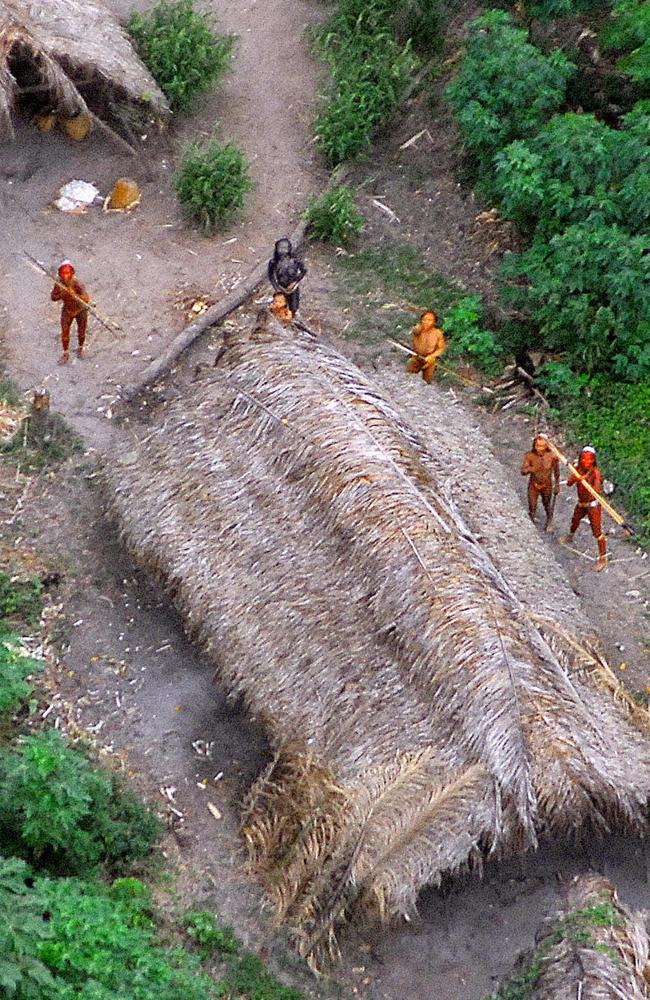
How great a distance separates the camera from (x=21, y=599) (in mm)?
9000

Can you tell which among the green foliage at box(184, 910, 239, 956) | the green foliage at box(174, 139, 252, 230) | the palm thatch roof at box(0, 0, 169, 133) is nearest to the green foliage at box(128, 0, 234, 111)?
the palm thatch roof at box(0, 0, 169, 133)

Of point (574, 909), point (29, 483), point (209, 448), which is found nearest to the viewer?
point (574, 909)

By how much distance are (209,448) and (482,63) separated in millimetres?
5401

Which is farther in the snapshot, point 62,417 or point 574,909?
point 62,417

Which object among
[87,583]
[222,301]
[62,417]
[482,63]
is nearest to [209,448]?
[87,583]

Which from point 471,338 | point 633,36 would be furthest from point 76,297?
point 633,36

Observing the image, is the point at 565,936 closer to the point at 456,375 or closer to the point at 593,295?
the point at 456,375

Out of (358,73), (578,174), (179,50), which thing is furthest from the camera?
(358,73)

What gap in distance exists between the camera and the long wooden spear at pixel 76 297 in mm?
10492

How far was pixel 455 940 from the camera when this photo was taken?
751cm

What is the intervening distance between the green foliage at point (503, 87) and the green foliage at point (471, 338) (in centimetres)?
147

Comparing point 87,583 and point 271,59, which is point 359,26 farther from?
point 87,583

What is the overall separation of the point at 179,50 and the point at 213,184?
1.70 metres

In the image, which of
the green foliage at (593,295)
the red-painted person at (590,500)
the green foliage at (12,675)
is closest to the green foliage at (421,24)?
the green foliage at (593,295)
